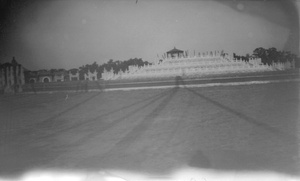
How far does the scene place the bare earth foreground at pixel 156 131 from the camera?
4.24 m

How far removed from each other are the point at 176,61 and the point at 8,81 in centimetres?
410

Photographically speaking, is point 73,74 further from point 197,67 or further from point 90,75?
point 197,67

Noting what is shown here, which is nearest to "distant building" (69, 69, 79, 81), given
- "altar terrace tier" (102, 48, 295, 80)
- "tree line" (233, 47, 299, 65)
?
"altar terrace tier" (102, 48, 295, 80)

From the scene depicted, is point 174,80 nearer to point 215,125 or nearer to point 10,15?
point 215,125

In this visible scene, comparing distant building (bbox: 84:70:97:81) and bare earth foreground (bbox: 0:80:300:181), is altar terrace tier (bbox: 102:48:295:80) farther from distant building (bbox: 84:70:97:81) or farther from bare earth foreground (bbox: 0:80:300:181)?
bare earth foreground (bbox: 0:80:300:181)

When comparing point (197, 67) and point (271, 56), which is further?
point (197, 67)

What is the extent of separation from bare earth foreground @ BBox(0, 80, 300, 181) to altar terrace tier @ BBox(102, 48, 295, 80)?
17.0 inches

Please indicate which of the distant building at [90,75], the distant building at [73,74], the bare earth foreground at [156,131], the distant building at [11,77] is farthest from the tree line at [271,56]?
the distant building at [11,77]

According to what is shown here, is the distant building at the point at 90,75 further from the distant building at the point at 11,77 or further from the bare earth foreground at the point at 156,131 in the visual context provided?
the distant building at the point at 11,77

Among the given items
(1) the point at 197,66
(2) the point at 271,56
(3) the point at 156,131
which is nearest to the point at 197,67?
(1) the point at 197,66

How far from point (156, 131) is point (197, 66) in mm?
2172

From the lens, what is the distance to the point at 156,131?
5.05m

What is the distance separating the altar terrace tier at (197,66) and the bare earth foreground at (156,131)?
1.42 ft

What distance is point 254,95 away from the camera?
5.50 m
